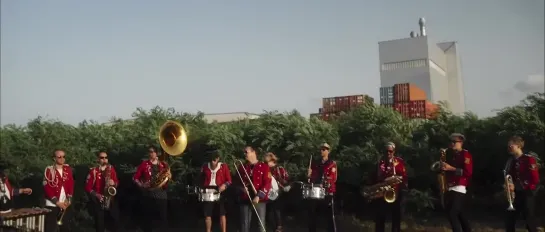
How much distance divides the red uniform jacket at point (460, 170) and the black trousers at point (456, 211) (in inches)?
7.3

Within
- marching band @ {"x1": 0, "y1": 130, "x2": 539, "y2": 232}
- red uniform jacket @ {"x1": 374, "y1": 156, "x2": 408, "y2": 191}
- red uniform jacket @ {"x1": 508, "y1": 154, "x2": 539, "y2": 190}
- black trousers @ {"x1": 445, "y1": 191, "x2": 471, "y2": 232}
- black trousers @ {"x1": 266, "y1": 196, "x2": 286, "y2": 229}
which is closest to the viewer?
red uniform jacket @ {"x1": 508, "y1": 154, "x2": 539, "y2": 190}

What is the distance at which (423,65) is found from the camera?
69688 millimetres

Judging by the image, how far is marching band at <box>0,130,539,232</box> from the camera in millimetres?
8734

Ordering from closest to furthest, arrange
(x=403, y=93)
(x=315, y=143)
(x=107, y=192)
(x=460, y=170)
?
(x=460, y=170)
(x=107, y=192)
(x=315, y=143)
(x=403, y=93)

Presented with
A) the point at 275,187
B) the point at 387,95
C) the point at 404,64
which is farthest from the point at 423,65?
the point at 275,187

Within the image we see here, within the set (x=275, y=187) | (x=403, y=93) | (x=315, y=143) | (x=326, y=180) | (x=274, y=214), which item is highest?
(x=403, y=93)

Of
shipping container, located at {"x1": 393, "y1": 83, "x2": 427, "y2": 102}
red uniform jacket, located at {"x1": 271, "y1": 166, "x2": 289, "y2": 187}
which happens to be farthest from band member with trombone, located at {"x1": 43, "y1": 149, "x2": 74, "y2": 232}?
shipping container, located at {"x1": 393, "y1": 83, "x2": 427, "y2": 102}

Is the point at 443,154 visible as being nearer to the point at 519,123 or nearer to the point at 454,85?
the point at 519,123

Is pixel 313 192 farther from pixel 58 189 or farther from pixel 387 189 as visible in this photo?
pixel 58 189

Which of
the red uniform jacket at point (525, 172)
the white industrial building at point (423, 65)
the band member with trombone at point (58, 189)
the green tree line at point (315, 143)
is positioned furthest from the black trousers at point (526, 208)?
the white industrial building at point (423, 65)

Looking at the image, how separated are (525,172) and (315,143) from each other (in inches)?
217

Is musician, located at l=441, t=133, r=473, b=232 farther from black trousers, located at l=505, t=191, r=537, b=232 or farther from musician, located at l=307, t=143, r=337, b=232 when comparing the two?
musician, located at l=307, t=143, r=337, b=232

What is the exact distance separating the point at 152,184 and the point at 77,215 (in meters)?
4.33

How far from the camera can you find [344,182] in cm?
1287
